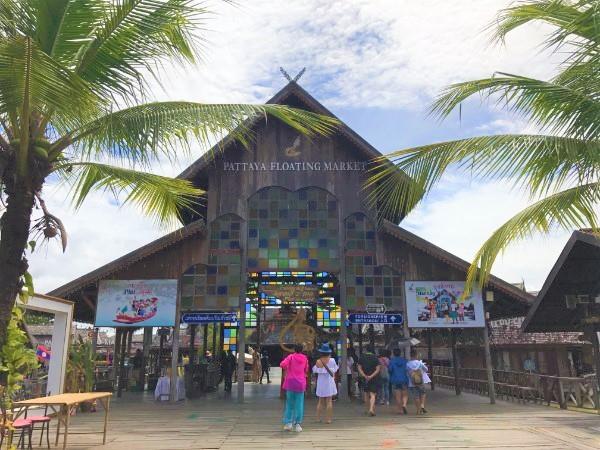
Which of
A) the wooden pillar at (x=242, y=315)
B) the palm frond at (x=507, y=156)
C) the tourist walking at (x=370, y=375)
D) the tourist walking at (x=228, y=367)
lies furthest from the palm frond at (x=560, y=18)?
Answer: the tourist walking at (x=228, y=367)

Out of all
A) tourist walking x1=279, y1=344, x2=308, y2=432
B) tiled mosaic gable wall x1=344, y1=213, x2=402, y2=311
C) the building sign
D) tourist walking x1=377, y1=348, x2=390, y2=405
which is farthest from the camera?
the building sign

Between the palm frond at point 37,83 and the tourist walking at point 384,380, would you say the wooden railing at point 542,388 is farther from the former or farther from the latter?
the palm frond at point 37,83

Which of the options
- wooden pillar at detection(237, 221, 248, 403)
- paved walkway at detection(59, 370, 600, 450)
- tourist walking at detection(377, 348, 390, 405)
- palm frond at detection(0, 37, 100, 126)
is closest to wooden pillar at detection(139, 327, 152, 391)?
paved walkway at detection(59, 370, 600, 450)

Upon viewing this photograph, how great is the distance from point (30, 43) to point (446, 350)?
26699 mm

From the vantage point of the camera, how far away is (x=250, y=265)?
13.3 metres

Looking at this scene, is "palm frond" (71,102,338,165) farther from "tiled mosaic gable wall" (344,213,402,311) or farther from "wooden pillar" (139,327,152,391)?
"wooden pillar" (139,327,152,391)

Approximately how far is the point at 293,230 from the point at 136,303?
4595mm

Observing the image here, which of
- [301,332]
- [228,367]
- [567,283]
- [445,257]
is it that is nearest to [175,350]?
[301,332]

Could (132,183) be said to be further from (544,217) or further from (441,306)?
(441,306)

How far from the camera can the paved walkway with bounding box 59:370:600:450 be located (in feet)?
24.6

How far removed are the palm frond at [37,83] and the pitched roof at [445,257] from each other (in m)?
9.73

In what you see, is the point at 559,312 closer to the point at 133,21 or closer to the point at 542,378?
the point at 542,378

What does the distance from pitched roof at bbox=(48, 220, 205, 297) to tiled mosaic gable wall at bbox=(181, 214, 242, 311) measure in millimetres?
748

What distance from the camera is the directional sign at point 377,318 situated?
13008 millimetres
